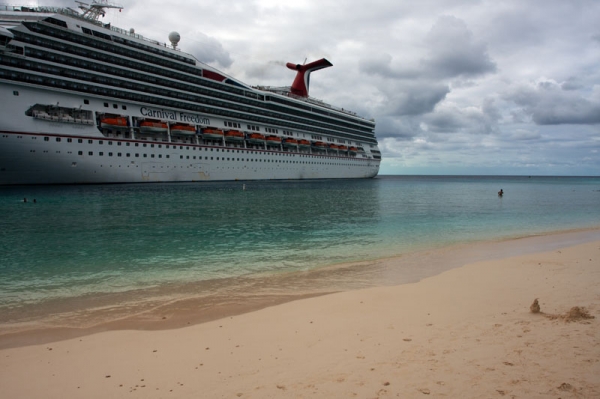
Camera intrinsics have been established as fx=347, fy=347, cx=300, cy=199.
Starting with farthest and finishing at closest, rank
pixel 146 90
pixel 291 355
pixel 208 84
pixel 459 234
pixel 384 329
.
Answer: pixel 208 84, pixel 146 90, pixel 459 234, pixel 384 329, pixel 291 355

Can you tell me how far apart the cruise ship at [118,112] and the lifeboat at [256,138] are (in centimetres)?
22

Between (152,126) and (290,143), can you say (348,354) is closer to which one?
(152,126)

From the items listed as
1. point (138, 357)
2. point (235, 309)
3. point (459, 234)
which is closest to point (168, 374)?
point (138, 357)

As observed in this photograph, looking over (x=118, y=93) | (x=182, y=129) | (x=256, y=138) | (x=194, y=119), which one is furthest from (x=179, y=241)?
(x=256, y=138)

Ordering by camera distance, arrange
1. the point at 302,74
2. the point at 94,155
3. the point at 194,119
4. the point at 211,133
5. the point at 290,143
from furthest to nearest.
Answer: the point at 302,74
the point at 290,143
the point at 194,119
the point at 211,133
the point at 94,155

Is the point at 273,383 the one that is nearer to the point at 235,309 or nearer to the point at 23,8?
the point at 235,309

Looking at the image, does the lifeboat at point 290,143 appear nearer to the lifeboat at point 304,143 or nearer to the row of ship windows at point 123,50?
the lifeboat at point 304,143

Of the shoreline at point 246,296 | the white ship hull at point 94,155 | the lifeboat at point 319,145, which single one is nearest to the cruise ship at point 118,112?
the white ship hull at point 94,155

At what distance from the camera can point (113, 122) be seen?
42.0 m

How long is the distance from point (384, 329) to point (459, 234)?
44.4 ft

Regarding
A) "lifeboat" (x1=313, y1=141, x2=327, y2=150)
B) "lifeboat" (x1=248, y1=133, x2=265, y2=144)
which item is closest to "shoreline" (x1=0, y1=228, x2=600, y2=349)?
"lifeboat" (x1=248, y1=133, x2=265, y2=144)

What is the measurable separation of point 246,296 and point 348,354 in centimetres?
366

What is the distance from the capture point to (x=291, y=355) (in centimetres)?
425

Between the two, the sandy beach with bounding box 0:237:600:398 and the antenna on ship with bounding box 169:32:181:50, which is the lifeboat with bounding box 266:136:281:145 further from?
the sandy beach with bounding box 0:237:600:398
